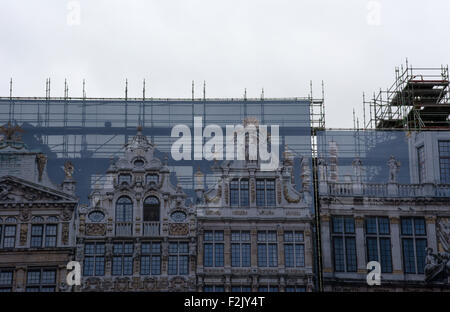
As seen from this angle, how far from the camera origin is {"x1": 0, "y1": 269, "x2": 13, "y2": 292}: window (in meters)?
37.2

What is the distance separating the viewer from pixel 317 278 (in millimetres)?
38094

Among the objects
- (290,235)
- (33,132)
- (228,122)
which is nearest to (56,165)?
(33,132)

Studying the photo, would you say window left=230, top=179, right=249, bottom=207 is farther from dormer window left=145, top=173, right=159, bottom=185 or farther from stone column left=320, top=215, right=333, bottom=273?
stone column left=320, top=215, right=333, bottom=273

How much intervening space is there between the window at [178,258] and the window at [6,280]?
6.29 metres

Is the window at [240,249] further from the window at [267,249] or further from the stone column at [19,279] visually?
the stone column at [19,279]

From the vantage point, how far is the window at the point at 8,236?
3778cm

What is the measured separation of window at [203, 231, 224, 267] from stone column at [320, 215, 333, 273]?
4105 millimetres

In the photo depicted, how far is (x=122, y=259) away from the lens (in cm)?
3769

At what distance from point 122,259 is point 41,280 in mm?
3267

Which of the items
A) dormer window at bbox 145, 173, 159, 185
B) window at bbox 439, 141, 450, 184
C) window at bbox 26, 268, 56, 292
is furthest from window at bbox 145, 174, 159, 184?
window at bbox 439, 141, 450, 184

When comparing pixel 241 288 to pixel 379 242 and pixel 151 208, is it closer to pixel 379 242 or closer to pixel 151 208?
pixel 151 208
